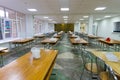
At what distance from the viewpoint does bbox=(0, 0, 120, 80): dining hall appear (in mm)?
1931

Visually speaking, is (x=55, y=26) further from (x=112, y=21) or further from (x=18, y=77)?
(x=18, y=77)

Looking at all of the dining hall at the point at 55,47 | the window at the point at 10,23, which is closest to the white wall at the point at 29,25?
the dining hall at the point at 55,47

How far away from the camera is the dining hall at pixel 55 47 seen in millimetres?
1931

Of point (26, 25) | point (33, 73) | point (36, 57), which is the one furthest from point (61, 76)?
point (26, 25)

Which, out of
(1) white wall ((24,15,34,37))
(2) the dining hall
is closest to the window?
(2) the dining hall

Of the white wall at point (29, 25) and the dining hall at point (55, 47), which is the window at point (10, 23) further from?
the white wall at point (29, 25)

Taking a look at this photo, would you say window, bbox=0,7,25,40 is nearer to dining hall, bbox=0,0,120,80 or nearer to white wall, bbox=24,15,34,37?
dining hall, bbox=0,0,120,80

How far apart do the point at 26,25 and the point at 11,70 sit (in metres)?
9.07

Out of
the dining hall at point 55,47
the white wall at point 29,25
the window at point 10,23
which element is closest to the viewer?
the dining hall at point 55,47

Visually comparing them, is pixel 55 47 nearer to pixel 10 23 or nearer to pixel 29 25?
pixel 10 23

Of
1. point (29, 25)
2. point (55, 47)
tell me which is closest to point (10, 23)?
point (29, 25)

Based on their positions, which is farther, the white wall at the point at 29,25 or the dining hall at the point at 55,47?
the white wall at the point at 29,25

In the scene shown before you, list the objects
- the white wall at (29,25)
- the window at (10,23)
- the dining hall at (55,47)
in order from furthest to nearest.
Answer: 1. the white wall at (29,25)
2. the window at (10,23)
3. the dining hall at (55,47)

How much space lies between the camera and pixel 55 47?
8.15 metres
